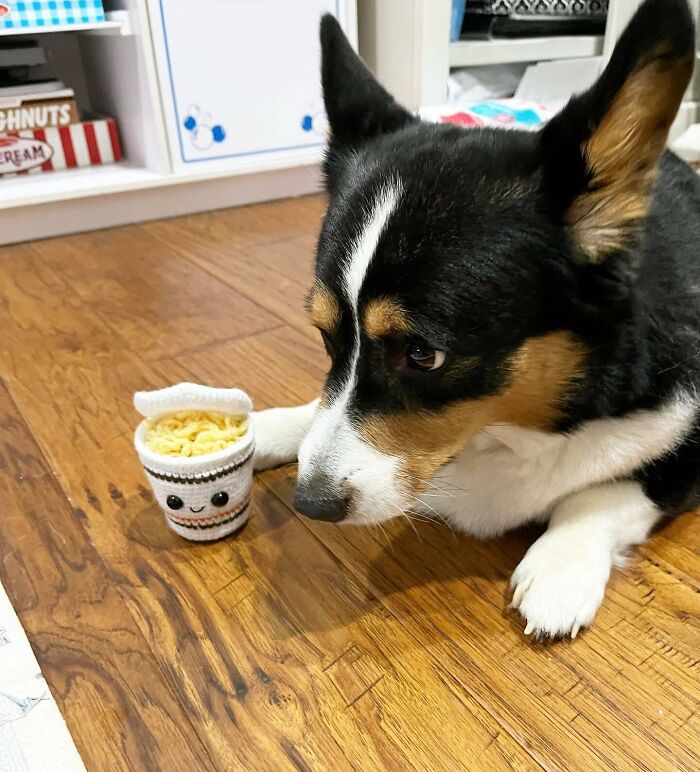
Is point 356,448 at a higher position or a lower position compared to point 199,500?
higher

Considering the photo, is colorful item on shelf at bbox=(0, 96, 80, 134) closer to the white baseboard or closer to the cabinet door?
the white baseboard

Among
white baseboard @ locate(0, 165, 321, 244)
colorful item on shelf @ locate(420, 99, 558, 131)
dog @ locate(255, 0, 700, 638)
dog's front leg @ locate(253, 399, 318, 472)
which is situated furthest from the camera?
colorful item on shelf @ locate(420, 99, 558, 131)

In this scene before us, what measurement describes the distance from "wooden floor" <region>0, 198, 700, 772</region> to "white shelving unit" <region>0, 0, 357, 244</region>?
1.42m

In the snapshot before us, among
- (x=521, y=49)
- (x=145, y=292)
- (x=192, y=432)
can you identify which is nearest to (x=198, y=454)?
(x=192, y=432)

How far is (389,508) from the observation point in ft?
3.26

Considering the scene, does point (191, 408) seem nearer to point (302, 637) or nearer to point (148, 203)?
point (302, 637)

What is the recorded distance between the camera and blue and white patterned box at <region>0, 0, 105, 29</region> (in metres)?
2.48

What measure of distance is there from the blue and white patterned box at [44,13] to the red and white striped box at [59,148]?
411 mm

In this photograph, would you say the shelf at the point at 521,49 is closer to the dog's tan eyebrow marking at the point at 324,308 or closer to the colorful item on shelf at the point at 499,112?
the colorful item on shelf at the point at 499,112

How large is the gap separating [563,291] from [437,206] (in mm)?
194

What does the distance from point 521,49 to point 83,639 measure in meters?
3.08

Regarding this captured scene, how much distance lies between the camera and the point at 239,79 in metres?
2.87

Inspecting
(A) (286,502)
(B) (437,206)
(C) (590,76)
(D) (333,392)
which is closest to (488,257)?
(B) (437,206)

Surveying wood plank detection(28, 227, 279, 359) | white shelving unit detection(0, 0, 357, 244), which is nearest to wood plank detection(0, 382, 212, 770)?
wood plank detection(28, 227, 279, 359)
